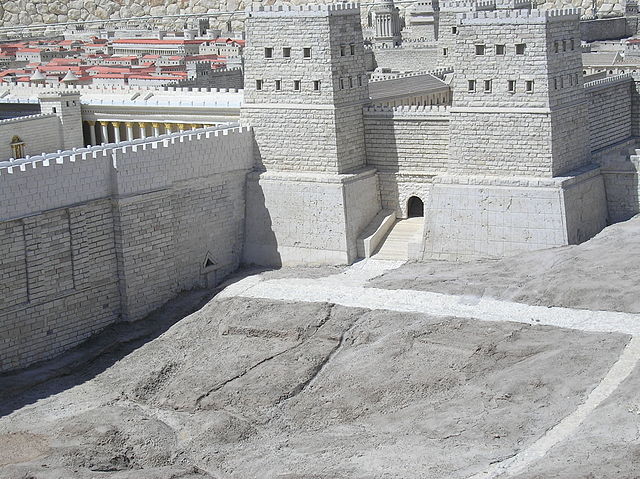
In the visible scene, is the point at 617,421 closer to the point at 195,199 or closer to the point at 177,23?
the point at 195,199

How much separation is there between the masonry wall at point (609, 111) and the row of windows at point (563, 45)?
7.30ft

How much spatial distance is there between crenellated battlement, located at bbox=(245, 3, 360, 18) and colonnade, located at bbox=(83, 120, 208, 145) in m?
6.05

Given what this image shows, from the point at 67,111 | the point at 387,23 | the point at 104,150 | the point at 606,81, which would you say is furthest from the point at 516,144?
the point at 387,23

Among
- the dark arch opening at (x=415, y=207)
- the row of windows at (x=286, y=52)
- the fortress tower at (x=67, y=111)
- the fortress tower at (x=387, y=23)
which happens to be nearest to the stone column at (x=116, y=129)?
the fortress tower at (x=67, y=111)

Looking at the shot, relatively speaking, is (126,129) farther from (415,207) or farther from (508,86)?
(508,86)

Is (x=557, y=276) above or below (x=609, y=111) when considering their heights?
below

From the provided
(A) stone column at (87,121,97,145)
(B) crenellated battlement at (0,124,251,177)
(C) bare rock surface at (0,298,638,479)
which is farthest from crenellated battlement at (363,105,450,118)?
(A) stone column at (87,121,97,145)

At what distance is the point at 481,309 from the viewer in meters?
33.4

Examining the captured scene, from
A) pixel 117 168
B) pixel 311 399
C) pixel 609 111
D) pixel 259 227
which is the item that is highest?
pixel 609 111

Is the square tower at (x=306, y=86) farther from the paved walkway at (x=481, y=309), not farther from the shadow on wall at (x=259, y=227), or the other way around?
the paved walkway at (x=481, y=309)

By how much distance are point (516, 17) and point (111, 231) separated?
1262cm

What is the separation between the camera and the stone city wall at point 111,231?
3416cm

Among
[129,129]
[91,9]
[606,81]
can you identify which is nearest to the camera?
[606,81]

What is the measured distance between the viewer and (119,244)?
3662cm
